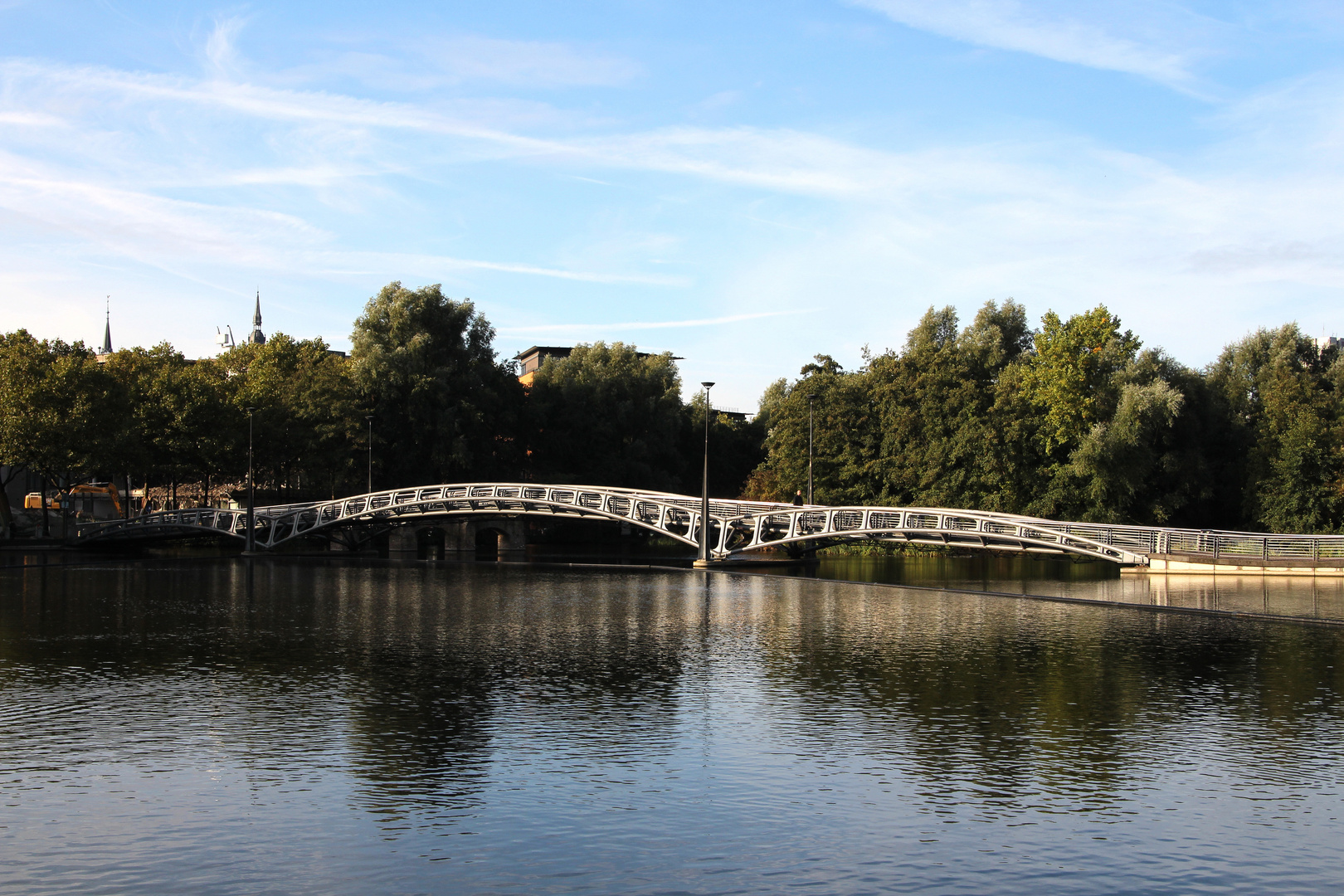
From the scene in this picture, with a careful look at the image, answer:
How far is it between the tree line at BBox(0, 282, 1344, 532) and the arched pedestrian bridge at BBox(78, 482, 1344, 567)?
735 cm

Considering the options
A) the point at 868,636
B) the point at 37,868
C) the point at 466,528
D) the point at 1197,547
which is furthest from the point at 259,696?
the point at 466,528

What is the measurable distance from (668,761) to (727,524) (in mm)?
41724

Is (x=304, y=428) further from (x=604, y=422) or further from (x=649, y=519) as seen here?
(x=649, y=519)

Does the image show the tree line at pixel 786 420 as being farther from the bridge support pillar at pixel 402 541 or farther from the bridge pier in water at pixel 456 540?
the bridge support pillar at pixel 402 541

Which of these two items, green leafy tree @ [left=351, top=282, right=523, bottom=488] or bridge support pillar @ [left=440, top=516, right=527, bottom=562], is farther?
green leafy tree @ [left=351, top=282, right=523, bottom=488]

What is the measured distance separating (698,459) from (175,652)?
8420 cm

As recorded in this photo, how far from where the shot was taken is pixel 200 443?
250ft

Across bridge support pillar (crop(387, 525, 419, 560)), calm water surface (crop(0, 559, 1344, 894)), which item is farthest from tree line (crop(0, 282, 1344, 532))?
calm water surface (crop(0, 559, 1344, 894))

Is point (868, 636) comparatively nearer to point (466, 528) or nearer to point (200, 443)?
point (466, 528)

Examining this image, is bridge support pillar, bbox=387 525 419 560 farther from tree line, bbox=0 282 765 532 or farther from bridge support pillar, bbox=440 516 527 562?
tree line, bbox=0 282 765 532

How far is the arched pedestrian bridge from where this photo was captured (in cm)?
4478

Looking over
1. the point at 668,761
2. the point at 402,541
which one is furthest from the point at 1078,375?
the point at 668,761

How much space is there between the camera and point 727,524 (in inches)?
2133

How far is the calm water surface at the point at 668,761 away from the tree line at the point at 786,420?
43547 millimetres
